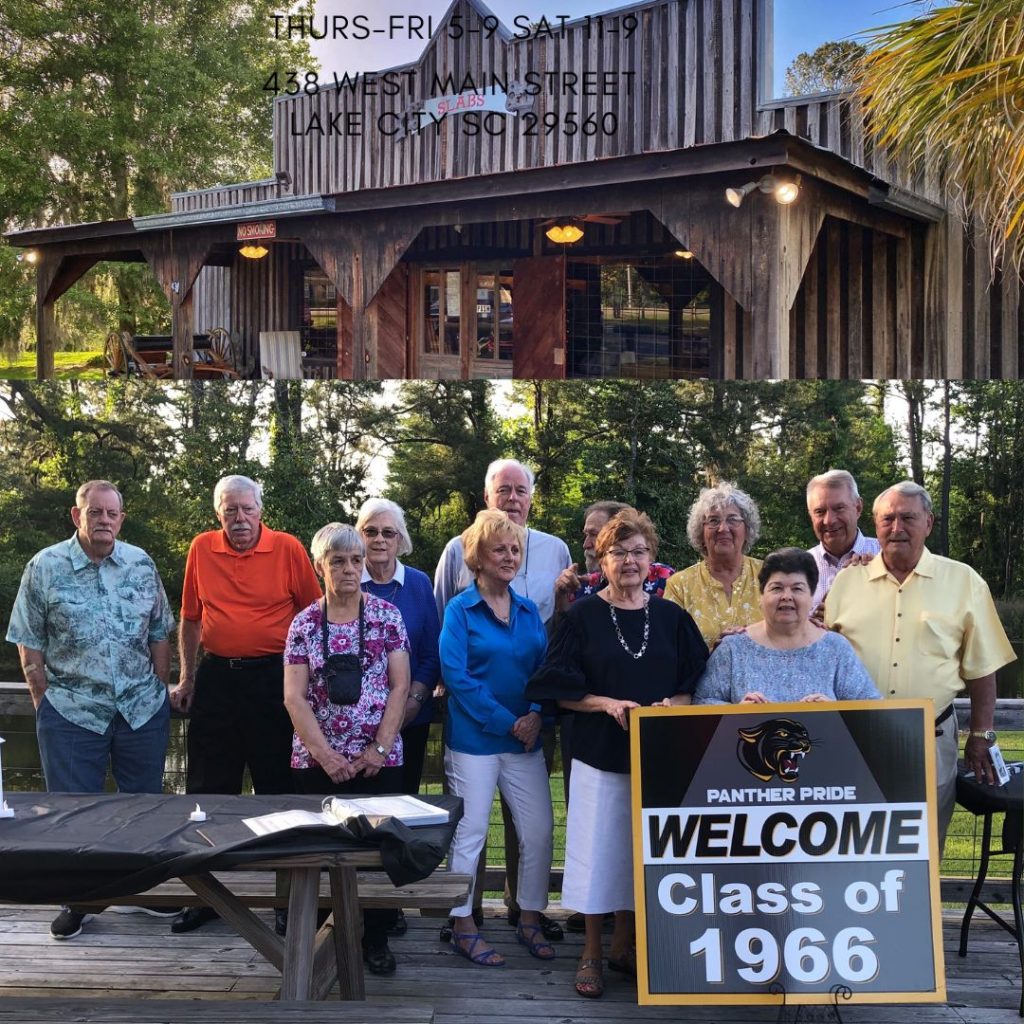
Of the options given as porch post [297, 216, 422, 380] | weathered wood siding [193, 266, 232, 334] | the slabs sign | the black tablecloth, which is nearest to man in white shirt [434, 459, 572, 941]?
the slabs sign

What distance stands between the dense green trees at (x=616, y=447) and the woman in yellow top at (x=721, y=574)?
220 centimetres

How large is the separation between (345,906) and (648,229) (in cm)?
1018

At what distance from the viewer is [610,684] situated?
395 centimetres

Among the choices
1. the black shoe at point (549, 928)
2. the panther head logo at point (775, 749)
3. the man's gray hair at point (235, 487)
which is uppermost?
the man's gray hair at point (235, 487)

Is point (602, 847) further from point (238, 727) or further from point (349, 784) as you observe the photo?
point (238, 727)

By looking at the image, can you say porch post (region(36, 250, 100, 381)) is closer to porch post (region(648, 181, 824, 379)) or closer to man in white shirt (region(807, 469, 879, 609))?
porch post (region(648, 181, 824, 379))

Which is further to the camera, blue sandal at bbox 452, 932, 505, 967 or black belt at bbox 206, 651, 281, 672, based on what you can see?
black belt at bbox 206, 651, 281, 672

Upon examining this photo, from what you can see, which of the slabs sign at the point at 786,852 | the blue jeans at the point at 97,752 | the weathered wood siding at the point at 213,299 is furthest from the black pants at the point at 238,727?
the weathered wood siding at the point at 213,299

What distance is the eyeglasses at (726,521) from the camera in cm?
438

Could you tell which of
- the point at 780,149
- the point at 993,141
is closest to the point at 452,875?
the point at 993,141

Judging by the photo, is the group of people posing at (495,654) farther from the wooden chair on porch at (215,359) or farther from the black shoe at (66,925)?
the wooden chair on porch at (215,359)

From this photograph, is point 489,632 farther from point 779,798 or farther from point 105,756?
point 105,756

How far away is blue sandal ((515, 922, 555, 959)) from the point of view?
4262mm

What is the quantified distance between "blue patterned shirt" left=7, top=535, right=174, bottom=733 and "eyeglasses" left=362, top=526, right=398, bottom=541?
3.12 ft
